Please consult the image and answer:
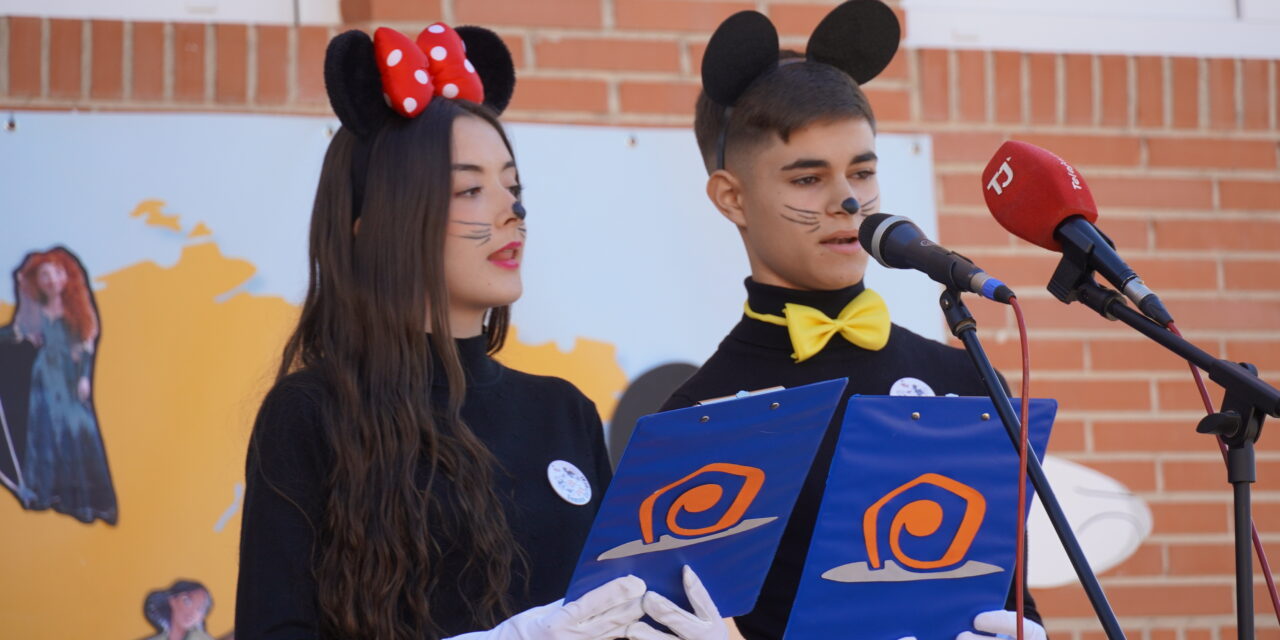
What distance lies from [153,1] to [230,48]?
9.8 inches

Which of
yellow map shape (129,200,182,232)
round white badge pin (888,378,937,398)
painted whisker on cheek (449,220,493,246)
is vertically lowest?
round white badge pin (888,378,937,398)

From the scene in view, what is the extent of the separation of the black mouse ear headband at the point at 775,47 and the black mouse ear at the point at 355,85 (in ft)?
2.07

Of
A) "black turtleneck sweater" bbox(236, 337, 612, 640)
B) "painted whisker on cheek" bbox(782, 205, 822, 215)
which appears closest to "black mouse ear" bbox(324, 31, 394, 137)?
"black turtleneck sweater" bbox(236, 337, 612, 640)

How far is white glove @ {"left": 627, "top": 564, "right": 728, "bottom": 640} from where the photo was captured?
1.97 meters

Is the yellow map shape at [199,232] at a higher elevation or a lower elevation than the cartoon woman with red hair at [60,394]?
higher

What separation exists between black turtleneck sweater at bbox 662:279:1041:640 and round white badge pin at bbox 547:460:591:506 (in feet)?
0.90

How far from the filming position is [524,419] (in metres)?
2.40

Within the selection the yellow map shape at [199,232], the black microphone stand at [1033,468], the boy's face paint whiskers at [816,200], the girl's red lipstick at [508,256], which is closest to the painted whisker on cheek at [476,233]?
the girl's red lipstick at [508,256]

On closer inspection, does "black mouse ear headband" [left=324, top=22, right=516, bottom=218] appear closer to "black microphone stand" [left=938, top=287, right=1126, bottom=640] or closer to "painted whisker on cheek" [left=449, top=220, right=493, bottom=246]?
"painted whisker on cheek" [left=449, top=220, right=493, bottom=246]

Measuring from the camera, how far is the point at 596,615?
1.95 metres

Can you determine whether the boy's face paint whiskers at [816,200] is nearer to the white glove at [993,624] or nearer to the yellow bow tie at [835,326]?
the yellow bow tie at [835,326]

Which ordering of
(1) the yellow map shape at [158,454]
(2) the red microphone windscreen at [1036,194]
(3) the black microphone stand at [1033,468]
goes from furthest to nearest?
(1) the yellow map shape at [158,454], (2) the red microphone windscreen at [1036,194], (3) the black microphone stand at [1033,468]

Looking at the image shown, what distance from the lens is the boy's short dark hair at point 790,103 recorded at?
102 inches

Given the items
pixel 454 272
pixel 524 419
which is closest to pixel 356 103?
pixel 454 272
